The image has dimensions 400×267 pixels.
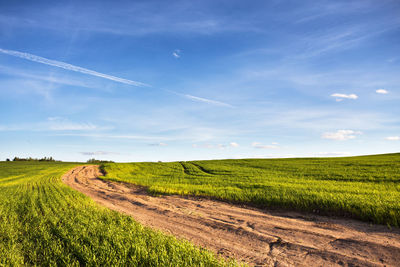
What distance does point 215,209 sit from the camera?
38.3 feet

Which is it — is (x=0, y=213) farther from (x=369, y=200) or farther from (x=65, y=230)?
(x=369, y=200)

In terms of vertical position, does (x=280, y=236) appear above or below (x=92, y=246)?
below

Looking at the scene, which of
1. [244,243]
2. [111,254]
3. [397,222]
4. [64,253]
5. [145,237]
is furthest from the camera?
[397,222]

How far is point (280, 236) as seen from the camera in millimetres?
7453

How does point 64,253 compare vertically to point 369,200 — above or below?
below

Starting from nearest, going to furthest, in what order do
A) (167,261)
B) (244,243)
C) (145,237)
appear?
(167,261) < (145,237) < (244,243)

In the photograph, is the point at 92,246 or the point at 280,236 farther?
the point at 280,236

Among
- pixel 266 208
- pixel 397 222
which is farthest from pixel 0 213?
pixel 397 222

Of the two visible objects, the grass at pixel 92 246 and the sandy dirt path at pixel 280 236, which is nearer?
the grass at pixel 92 246

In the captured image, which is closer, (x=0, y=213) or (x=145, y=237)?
(x=145, y=237)

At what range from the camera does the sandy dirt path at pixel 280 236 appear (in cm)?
579

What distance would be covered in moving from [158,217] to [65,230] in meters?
3.97

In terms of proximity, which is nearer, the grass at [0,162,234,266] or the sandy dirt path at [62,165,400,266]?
the grass at [0,162,234,266]

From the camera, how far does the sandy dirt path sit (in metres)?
5.79
